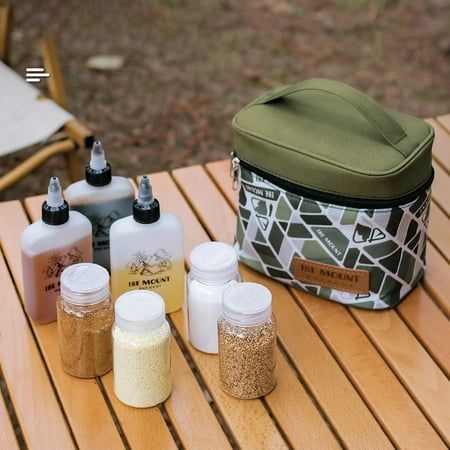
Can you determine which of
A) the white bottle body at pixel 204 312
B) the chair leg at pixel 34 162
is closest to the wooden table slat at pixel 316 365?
the white bottle body at pixel 204 312

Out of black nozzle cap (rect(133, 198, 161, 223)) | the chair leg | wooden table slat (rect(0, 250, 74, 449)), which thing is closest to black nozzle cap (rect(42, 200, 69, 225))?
black nozzle cap (rect(133, 198, 161, 223))

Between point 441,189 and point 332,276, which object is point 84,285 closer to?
point 332,276

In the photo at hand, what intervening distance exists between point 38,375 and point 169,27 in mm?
2456

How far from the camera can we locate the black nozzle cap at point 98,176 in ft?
5.17

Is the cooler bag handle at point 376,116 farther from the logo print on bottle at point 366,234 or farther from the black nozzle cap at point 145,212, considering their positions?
the black nozzle cap at point 145,212

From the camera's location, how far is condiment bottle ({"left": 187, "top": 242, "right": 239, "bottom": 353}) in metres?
1.46

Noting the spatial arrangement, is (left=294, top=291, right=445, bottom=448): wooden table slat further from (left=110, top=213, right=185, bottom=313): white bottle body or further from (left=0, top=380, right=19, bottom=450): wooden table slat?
(left=0, top=380, right=19, bottom=450): wooden table slat

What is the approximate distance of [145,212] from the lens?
1.49m

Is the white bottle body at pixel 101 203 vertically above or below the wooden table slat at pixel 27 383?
above

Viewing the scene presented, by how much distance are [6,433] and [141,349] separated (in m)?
0.23

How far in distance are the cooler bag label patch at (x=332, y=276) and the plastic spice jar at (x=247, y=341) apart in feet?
0.76

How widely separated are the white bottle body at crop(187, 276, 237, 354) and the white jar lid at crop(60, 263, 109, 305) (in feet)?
0.46

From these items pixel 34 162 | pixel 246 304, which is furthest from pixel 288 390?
pixel 34 162

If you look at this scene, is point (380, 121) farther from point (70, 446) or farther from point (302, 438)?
point (70, 446)
